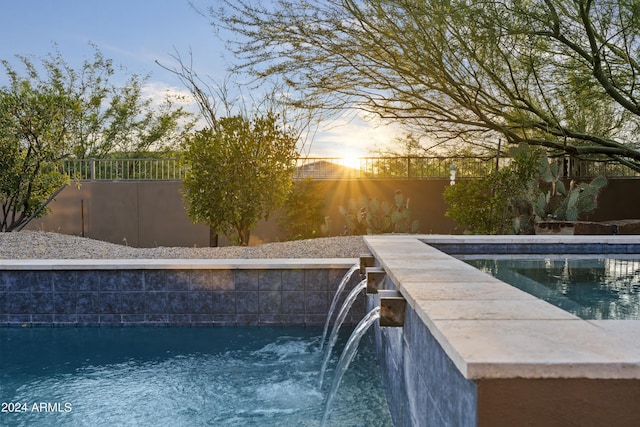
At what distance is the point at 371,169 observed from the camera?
12.7 metres

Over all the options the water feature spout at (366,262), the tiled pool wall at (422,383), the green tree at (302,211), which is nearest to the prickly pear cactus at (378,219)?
the green tree at (302,211)

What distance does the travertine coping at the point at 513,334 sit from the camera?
1.50 meters

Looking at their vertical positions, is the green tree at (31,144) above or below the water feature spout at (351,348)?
above

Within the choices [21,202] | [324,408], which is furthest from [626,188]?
[21,202]

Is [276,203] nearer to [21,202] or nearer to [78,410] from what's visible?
[21,202]

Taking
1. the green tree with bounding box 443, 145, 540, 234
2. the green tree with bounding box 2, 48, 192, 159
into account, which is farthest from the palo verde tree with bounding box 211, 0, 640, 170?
the green tree with bounding box 2, 48, 192, 159

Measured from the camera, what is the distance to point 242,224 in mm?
9016

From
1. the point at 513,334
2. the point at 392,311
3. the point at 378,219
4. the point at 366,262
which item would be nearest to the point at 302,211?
the point at 378,219

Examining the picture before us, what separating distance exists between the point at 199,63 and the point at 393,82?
4371 mm

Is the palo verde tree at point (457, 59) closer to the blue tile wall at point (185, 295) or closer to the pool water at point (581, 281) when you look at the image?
the pool water at point (581, 281)

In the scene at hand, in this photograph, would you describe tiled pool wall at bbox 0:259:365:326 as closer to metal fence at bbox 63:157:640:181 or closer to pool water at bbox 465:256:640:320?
pool water at bbox 465:256:640:320

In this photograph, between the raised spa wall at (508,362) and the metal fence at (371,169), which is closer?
the raised spa wall at (508,362)

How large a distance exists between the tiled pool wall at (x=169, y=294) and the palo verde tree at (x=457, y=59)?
4.85 metres

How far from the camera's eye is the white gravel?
7.88 meters
